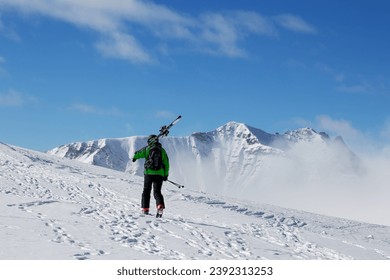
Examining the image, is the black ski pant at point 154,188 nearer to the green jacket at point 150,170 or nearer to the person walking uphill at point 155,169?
the person walking uphill at point 155,169

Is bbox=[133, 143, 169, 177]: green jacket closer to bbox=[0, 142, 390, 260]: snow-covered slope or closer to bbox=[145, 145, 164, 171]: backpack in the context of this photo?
bbox=[145, 145, 164, 171]: backpack

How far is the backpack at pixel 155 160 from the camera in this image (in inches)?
665

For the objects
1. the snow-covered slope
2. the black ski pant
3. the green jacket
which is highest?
the green jacket

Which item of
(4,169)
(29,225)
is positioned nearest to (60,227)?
(29,225)

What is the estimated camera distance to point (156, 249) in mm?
12375

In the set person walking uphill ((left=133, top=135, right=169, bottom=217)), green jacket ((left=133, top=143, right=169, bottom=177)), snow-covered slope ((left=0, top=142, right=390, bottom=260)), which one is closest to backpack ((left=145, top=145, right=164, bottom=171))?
person walking uphill ((left=133, top=135, right=169, bottom=217))

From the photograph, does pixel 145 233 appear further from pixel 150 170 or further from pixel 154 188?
pixel 150 170

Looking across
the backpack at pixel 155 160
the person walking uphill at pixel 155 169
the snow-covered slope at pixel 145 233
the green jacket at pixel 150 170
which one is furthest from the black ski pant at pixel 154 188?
the snow-covered slope at pixel 145 233

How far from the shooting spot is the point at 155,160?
1689 cm

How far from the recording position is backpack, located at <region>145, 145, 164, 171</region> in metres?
16.9
